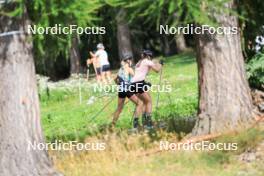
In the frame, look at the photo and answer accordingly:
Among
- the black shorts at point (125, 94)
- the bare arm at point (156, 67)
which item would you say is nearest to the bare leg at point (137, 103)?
the black shorts at point (125, 94)

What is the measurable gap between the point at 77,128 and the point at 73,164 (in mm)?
5321

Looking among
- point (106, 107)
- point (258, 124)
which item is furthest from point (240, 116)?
point (106, 107)

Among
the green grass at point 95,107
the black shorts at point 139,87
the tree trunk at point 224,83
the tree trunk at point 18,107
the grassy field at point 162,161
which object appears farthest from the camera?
the green grass at point 95,107

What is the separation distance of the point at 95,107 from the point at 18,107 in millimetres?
10164

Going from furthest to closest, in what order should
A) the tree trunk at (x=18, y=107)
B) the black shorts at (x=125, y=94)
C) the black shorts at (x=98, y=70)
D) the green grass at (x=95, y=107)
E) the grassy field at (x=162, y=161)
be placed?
the black shorts at (x=98, y=70) → the green grass at (x=95, y=107) → the black shorts at (x=125, y=94) → the grassy field at (x=162, y=161) → the tree trunk at (x=18, y=107)

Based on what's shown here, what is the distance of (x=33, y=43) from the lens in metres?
9.61

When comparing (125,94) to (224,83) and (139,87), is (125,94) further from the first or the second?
(224,83)

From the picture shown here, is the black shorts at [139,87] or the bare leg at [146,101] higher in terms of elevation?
the black shorts at [139,87]

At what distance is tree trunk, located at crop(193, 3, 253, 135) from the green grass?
3573mm

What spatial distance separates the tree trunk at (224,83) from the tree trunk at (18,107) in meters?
2.62

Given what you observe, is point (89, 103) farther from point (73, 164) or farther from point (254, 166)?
point (254, 166)

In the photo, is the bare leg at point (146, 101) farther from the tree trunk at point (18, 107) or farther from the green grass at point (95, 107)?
the tree trunk at point (18, 107)

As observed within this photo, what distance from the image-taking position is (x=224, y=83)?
34.8ft

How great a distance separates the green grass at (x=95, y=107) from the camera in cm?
1536
